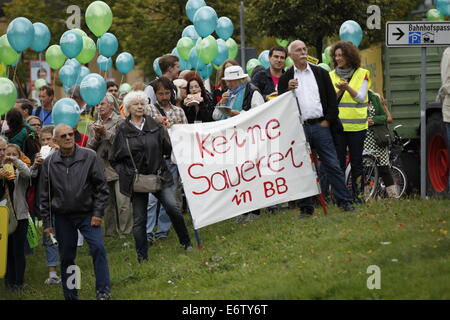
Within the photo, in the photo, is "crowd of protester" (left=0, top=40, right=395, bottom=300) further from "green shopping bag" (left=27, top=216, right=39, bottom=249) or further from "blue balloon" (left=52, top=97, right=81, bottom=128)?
"blue balloon" (left=52, top=97, right=81, bottom=128)

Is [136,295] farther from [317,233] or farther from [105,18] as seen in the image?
[105,18]

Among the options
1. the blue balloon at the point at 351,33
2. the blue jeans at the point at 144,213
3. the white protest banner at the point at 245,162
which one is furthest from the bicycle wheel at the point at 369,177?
the blue balloon at the point at 351,33

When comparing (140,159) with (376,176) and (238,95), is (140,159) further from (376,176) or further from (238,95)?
(376,176)

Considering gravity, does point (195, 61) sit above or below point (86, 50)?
below

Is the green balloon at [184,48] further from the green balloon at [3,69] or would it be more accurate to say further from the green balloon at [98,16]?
the green balloon at [3,69]

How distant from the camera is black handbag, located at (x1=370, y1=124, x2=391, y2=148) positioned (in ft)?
44.7

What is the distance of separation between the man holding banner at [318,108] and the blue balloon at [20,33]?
3791 millimetres

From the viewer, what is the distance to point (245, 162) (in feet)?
38.3

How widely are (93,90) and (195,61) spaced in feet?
14.4

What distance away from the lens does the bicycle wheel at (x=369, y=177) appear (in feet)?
44.7

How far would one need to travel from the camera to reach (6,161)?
35.1ft

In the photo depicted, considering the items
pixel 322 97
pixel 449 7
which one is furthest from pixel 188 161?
pixel 449 7

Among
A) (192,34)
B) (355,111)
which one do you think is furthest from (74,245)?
(192,34)
